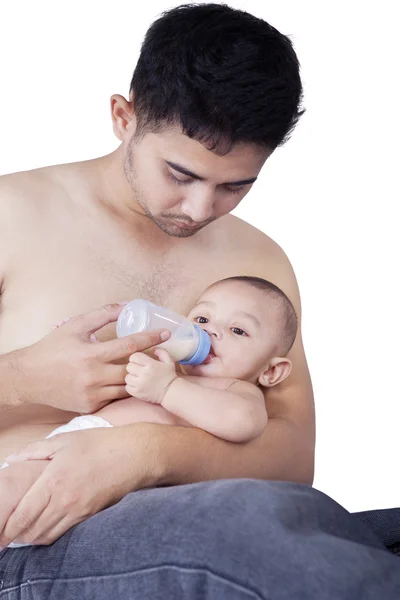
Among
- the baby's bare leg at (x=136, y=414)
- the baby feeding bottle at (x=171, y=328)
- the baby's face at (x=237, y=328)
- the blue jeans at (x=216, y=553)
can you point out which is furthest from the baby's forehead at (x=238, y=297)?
the blue jeans at (x=216, y=553)

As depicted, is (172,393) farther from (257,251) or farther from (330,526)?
(257,251)

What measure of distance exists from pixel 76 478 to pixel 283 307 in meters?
0.85

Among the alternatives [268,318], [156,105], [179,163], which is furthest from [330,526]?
[156,105]

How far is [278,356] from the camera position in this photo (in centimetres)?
262

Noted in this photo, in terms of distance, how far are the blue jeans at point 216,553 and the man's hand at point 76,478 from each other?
46 millimetres

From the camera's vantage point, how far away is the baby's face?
2482 mm

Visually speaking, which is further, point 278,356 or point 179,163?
point 278,356

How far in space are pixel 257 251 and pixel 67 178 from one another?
24.1 inches

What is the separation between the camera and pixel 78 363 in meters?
2.26

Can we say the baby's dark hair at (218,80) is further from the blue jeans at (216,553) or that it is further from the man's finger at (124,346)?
the blue jeans at (216,553)

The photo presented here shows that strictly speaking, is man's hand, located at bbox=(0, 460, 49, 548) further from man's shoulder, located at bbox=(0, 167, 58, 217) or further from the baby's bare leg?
man's shoulder, located at bbox=(0, 167, 58, 217)

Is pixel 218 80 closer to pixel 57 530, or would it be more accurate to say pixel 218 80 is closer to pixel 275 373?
pixel 275 373

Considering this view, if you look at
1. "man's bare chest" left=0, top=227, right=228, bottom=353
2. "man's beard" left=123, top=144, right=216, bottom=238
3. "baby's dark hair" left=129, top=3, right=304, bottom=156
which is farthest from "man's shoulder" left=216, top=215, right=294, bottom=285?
"baby's dark hair" left=129, top=3, right=304, bottom=156

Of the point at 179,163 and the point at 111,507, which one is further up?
the point at 179,163
